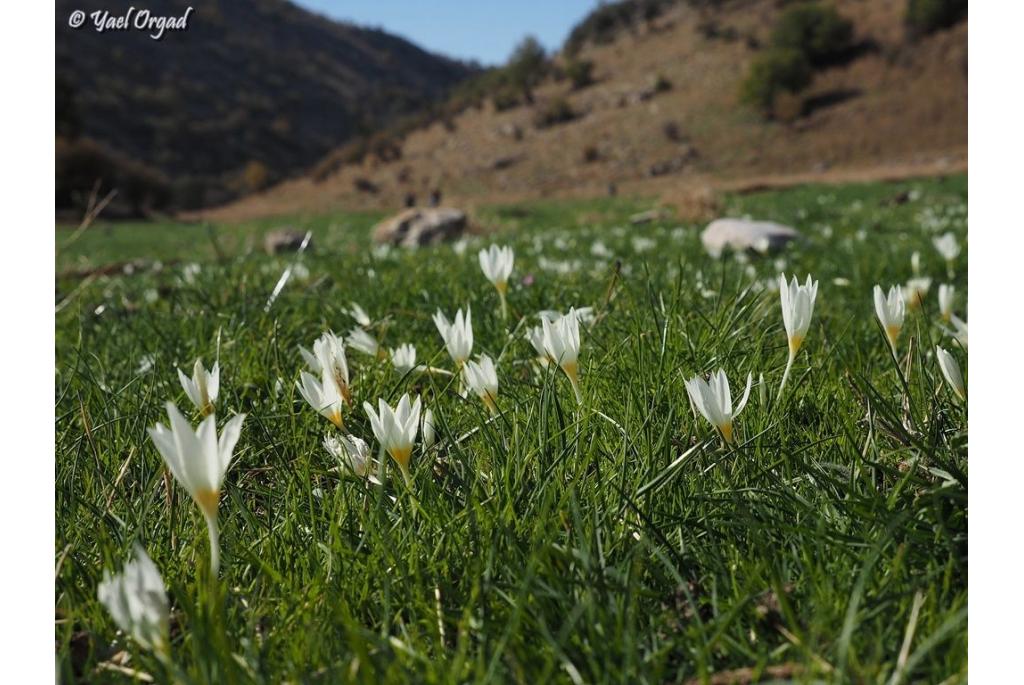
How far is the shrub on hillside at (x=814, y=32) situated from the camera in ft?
149

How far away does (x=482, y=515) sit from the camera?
1.29 m

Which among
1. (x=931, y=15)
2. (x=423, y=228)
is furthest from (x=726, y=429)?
(x=931, y=15)

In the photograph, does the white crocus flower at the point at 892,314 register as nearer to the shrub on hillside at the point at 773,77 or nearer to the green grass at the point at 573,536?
the green grass at the point at 573,536

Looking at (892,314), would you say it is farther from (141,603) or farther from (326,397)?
(141,603)

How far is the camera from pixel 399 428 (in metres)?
1.28

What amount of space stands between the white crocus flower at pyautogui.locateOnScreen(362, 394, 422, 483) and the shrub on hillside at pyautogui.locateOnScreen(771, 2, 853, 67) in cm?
5009

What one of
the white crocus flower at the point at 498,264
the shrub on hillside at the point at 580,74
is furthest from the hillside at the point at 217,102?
the white crocus flower at the point at 498,264

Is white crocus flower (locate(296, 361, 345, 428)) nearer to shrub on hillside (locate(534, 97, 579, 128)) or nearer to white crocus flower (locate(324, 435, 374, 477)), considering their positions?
white crocus flower (locate(324, 435, 374, 477))

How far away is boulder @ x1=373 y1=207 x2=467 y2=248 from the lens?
37.8 ft

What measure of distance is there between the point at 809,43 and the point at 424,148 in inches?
1047

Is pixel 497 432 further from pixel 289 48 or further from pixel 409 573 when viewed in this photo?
pixel 289 48

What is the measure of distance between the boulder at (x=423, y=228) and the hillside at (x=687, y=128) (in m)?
22.8

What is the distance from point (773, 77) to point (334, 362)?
4762 cm
